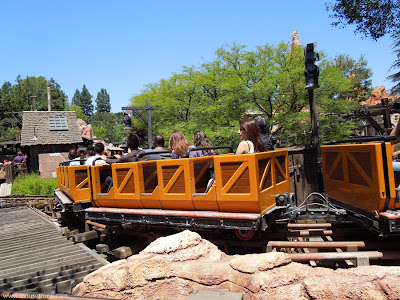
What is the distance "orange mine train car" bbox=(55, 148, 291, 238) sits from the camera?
12.4ft

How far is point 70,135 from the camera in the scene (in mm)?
27266

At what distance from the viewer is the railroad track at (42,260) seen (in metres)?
4.85

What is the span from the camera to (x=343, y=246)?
3.56 meters

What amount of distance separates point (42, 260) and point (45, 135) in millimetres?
22423

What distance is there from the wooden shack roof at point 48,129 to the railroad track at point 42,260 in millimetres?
17762

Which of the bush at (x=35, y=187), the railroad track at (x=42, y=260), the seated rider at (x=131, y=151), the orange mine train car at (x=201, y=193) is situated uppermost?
the seated rider at (x=131, y=151)

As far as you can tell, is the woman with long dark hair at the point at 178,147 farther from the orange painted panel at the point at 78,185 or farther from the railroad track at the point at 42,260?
the orange painted panel at the point at 78,185

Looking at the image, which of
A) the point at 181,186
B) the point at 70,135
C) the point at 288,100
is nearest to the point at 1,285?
the point at 181,186

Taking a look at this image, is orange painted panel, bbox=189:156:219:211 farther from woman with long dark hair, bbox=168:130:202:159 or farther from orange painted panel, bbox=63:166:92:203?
orange painted panel, bbox=63:166:92:203

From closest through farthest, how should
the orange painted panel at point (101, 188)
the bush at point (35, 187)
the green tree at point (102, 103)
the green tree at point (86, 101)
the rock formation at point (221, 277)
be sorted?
1. the rock formation at point (221, 277)
2. the orange painted panel at point (101, 188)
3. the bush at point (35, 187)
4. the green tree at point (86, 101)
5. the green tree at point (102, 103)

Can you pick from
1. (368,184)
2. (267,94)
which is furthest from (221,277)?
(267,94)

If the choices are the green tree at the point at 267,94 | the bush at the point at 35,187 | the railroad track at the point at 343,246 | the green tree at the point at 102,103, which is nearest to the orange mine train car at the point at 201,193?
the railroad track at the point at 343,246

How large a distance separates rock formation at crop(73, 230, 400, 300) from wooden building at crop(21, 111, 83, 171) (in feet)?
82.3

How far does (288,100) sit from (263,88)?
176cm
